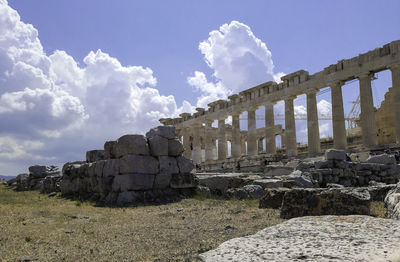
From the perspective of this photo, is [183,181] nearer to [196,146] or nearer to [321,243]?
[321,243]

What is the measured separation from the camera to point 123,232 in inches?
253

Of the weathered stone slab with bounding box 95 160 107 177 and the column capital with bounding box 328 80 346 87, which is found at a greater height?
the column capital with bounding box 328 80 346 87

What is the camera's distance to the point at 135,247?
5.14 m

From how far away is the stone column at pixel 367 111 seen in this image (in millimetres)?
24606

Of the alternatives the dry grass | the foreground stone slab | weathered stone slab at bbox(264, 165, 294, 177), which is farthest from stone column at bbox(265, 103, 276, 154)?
the foreground stone slab

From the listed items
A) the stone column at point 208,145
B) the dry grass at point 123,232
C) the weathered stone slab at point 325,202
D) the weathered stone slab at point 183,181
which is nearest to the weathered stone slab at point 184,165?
the weathered stone slab at point 183,181

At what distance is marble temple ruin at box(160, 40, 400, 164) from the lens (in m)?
24.5

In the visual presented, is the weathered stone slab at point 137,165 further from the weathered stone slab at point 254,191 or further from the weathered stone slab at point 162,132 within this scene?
the weathered stone slab at point 254,191

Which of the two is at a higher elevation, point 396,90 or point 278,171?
point 396,90

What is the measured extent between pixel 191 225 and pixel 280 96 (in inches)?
1044

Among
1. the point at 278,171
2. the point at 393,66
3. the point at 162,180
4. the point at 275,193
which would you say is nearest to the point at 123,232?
the point at 275,193

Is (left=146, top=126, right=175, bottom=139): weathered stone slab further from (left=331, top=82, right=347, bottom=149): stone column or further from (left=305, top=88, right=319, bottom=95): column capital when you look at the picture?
(left=305, top=88, right=319, bottom=95): column capital

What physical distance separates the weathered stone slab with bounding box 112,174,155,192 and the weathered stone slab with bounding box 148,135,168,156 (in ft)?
3.23

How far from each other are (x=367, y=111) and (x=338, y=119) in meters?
2.25
